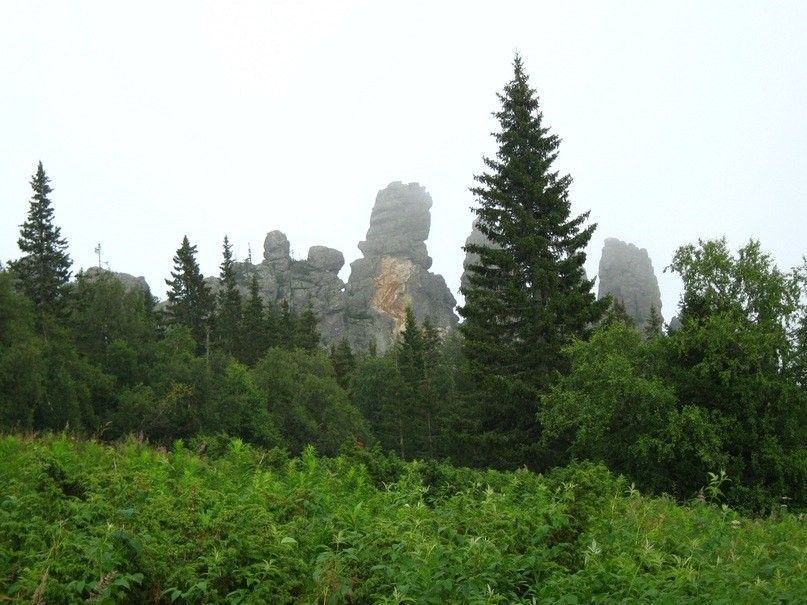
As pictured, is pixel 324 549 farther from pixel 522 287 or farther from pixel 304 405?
pixel 304 405

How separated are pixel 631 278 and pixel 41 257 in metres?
139

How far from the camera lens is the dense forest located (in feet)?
16.4

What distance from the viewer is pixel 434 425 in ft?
232

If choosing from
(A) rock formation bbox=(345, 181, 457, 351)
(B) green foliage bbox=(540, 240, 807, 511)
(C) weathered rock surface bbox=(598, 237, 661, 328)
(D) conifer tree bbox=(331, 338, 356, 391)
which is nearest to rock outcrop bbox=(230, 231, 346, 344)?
(A) rock formation bbox=(345, 181, 457, 351)

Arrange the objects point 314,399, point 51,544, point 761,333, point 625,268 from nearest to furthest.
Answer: point 51,544 < point 761,333 < point 314,399 < point 625,268

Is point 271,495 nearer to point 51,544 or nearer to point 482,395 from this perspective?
point 51,544

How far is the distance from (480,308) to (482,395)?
156 inches

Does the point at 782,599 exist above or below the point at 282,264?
below

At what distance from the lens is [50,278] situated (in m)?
56.6

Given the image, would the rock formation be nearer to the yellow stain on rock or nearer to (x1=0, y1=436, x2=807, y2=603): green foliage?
the yellow stain on rock

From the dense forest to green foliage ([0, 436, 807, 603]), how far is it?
28 millimetres

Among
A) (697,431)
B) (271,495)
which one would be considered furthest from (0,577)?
(697,431)

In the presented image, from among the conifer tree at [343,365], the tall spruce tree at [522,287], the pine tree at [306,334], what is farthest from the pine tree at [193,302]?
the tall spruce tree at [522,287]

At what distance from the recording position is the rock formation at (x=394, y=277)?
165 m
